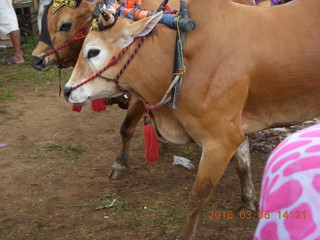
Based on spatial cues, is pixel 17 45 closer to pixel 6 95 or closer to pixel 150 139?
pixel 6 95

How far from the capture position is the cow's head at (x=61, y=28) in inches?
147

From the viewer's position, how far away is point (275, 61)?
287cm

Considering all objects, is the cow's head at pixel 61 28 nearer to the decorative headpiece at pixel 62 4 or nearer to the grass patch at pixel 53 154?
the decorative headpiece at pixel 62 4

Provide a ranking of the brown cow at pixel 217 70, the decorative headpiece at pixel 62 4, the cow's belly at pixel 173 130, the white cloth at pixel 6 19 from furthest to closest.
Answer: the white cloth at pixel 6 19 < the decorative headpiece at pixel 62 4 < the cow's belly at pixel 173 130 < the brown cow at pixel 217 70

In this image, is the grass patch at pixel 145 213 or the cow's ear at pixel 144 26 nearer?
the cow's ear at pixel 144 26

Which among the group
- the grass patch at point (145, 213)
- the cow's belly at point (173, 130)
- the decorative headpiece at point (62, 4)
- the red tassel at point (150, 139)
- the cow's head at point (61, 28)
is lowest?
the grass patch at point (145, 213)

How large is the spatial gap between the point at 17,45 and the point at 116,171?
4340 millimetres

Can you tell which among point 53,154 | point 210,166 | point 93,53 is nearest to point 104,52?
point 93,53

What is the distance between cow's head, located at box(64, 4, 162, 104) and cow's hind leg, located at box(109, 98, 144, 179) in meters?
1.01

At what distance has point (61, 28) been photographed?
377 centimetres

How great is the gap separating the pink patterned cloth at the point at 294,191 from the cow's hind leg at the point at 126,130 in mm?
2715

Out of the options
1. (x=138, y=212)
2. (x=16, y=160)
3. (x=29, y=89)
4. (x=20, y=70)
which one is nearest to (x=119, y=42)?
(x=138, y=212)

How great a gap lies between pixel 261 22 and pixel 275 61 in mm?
272

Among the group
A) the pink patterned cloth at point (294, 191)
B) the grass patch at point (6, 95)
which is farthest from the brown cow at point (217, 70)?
the grass patch at point (6, 95)
